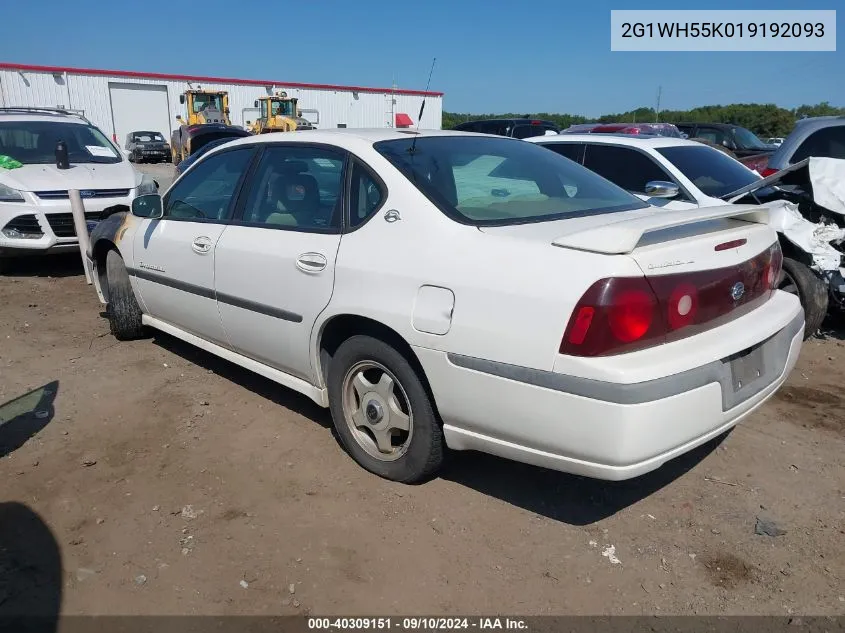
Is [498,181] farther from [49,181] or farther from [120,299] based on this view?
[49,181]

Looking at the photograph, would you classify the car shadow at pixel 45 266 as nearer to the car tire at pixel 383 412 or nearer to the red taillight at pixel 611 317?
the car tire at pixel 383 412

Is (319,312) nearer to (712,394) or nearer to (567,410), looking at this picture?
(567,410)

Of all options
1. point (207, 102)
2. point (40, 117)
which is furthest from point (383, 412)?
point (207, 102)

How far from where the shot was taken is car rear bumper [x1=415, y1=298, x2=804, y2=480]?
7.50ft

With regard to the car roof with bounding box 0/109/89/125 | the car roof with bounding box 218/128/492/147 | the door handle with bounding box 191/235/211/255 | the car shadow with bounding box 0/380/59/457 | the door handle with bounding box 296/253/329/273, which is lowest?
the car shadow with bounding box 0/380/59/457

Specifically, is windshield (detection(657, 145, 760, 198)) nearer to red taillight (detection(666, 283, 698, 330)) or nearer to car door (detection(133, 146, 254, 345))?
red taillight (detection(666, 283, 698, 330))

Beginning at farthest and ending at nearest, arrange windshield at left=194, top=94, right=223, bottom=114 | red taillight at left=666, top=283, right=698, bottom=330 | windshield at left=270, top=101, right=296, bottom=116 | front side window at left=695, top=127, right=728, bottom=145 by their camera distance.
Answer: windshield at left=194, top=94, right=223, bottom=114, windshield at left=270, top=101, right=296, bottom=116, front side window at left=695, top=127, right=728, bottom=145, red taillight at left=666, top=283, right=698, bottom=330

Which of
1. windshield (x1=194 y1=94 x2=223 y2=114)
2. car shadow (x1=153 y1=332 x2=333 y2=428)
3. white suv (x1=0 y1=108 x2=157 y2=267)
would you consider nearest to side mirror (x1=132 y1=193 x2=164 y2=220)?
car shadow (x1=153 y1=332 x2=333 y2=428)

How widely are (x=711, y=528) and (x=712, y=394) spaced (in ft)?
2.46

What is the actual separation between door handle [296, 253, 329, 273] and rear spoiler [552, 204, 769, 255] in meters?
1.17

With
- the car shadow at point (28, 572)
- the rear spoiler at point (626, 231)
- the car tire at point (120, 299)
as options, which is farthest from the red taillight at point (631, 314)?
the car tire at point (120, 299)

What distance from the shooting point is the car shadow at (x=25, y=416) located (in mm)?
3689

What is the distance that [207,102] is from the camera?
31.2m

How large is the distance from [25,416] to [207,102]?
30.2 metres
